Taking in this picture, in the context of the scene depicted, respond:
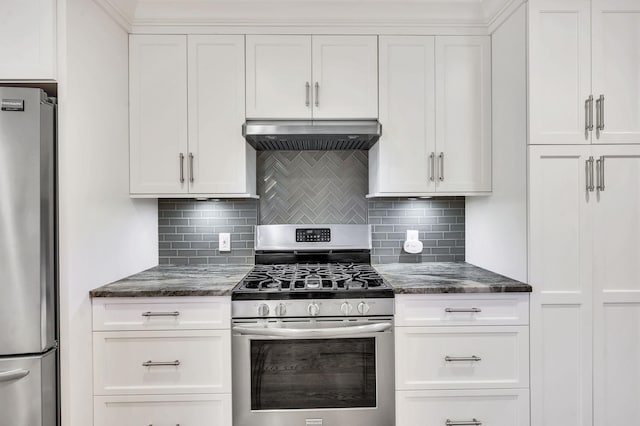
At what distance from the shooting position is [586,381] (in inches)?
75.0

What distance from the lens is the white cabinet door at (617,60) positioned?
1.89 m

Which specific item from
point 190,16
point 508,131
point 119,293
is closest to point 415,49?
Result: point 508,131

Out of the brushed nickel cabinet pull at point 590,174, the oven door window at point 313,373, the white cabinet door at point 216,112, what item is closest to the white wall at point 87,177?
the white cabinet door at point 216,112

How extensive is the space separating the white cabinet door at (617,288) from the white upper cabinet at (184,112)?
6.21 ft

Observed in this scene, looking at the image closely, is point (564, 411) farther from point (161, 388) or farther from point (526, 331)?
point (161, 388)

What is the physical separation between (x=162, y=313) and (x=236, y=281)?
393mm

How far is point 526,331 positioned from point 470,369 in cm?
33

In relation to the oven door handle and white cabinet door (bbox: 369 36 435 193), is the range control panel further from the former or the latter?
the oven door handle

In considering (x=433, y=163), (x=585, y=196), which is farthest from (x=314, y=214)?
(x=585, y=196)

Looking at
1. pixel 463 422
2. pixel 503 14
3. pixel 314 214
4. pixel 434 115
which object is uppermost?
pixel 503 14

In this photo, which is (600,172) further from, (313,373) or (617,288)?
(313,373)

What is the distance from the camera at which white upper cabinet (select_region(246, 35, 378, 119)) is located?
2.25m

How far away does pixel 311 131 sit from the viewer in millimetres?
2180

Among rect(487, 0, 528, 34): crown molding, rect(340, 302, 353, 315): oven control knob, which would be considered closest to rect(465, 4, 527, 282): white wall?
rect(487, 0, 528, 34): crown molding
